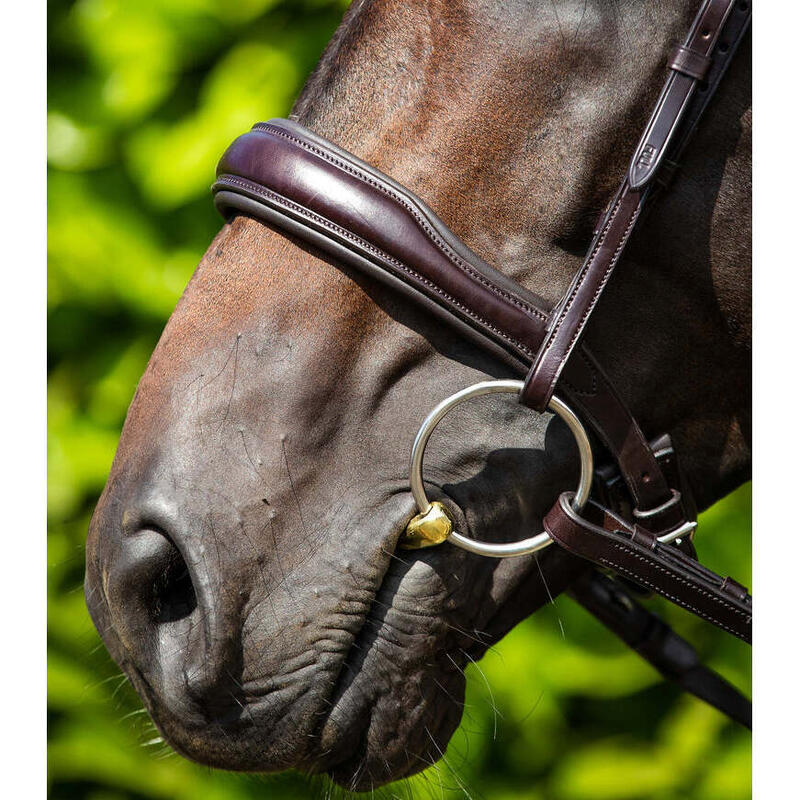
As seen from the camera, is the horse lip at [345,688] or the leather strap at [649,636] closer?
the horse lip at [345,688]

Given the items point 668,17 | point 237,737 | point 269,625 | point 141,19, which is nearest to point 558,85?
point 668,17

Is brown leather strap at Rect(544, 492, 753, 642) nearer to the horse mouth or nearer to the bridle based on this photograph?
the bridle

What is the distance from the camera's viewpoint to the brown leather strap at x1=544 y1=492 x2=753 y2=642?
98 centimetres

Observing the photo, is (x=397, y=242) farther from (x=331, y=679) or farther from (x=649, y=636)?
(x=649, y=636)

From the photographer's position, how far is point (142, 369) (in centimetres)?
211

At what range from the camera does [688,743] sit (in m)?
2.18

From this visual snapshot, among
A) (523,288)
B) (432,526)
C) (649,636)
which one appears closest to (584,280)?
(523,288)

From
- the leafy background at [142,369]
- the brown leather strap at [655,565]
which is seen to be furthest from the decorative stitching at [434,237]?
the leafy background at [142,369]

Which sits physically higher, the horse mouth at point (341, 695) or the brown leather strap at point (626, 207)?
the brown leather strap at point (626, 207)

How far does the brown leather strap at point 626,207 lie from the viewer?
925 millimetres

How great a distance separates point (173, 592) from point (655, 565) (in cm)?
49

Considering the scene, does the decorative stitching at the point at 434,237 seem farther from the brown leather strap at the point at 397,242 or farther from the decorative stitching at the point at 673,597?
the decorative stitching at the point at 673,597

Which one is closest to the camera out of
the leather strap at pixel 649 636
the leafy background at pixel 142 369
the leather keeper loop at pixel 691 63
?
the leather keeper loop at pixel 691 63

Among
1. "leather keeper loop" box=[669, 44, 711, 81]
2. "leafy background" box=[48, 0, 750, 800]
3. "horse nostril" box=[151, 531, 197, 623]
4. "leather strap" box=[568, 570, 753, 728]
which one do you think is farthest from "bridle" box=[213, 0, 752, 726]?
"leafy background" box=[48, 0, 750, 800]
